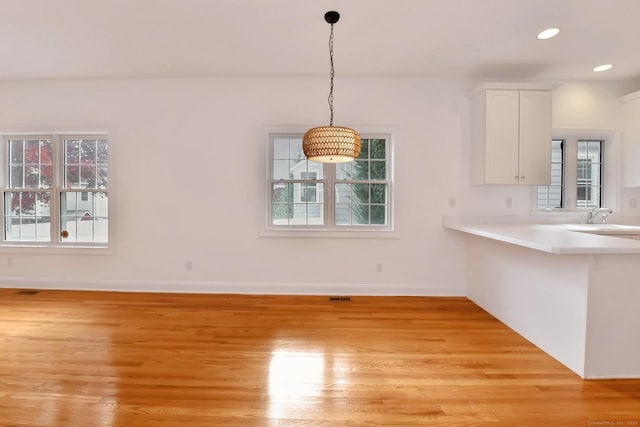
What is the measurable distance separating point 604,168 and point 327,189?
356 cm

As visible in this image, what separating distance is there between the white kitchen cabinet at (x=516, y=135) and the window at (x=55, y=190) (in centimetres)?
487

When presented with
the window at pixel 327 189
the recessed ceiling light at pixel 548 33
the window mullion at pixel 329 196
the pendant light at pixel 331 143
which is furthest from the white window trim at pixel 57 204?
the recessed ceiling light at pixel 548 33

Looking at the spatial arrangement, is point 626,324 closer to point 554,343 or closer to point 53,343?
point 554,343

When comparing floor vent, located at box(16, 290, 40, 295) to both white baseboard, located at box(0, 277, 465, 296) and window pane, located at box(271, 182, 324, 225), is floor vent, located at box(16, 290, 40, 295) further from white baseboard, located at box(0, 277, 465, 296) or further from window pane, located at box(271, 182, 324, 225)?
window pane, located at box(271, 182, 324, 225)

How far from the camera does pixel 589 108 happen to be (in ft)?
13.0

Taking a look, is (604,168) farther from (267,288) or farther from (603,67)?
(267,288)

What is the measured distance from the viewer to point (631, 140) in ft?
12.6

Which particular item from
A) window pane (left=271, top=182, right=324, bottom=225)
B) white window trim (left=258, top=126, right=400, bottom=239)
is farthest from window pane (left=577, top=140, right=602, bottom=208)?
window pane (left=271, top=182, right=324, bottom=225)

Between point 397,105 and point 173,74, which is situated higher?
point 173,74

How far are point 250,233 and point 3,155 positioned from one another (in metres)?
3.64

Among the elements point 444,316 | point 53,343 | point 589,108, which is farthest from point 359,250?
point 589,108

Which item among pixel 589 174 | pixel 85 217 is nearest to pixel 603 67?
pixel 589 174

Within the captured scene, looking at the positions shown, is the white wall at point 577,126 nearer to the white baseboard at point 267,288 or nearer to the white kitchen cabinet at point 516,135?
the white kitchen cabinet at point 516,135

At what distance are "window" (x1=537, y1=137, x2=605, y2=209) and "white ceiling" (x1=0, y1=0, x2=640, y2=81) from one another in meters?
0.84
